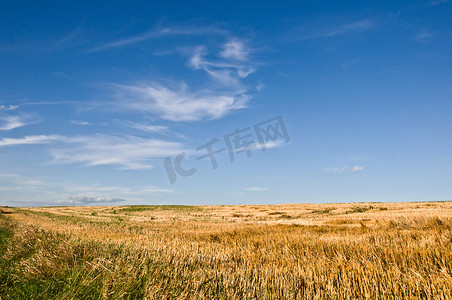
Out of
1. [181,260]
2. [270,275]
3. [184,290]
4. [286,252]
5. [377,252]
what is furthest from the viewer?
[286,252]

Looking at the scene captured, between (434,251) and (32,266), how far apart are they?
270 inches

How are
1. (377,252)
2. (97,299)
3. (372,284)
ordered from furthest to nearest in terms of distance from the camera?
1. (377,252)
2. (372,284)
3. (97,299)

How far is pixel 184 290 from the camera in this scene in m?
3.41

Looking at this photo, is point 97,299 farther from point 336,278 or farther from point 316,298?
point 336,278

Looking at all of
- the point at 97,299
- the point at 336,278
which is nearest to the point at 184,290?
the point at 97,299

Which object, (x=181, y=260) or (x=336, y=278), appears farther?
(x=181, y=260)

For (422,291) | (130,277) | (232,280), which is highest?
(130,277)

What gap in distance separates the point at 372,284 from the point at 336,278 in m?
0.47

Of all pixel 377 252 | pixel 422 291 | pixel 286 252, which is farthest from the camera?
pixel 286 252

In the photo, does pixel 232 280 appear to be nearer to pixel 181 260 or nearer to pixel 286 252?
pixel 181 260

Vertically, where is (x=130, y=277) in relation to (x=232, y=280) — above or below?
above

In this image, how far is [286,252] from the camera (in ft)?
21.4

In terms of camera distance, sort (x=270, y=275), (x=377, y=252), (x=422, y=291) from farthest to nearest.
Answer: (x=377, y=252) < (x=270, y=275) < (x=422, y=291)

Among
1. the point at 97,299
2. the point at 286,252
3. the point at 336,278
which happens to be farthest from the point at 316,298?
the point at 286,252
